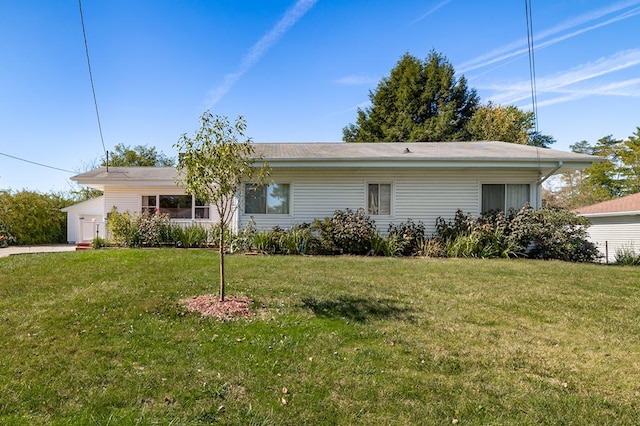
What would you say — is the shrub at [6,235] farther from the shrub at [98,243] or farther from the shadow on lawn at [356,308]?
the shadow on lawn at [356,308]

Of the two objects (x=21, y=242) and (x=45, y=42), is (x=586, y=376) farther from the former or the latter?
(x=21, y=242)

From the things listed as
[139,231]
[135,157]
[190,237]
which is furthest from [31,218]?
[135,157]

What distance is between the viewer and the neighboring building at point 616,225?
14.6 metres

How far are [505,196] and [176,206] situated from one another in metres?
13.7

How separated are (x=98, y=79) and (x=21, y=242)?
12365 millimetres

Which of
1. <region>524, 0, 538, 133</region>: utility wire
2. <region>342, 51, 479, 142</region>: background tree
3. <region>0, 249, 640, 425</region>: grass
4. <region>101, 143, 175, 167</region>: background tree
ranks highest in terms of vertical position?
<region>342, 51, 479, 142</region>: background tree

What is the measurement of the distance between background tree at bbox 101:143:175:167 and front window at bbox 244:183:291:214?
26.9 meters

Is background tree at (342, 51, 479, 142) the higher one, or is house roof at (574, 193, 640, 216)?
background tree at (342, 51, 479, 142)

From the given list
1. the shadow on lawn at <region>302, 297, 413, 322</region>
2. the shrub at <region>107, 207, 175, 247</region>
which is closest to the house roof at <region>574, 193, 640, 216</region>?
the shadow on lawn at <region>302, 297, 413, 322</region>

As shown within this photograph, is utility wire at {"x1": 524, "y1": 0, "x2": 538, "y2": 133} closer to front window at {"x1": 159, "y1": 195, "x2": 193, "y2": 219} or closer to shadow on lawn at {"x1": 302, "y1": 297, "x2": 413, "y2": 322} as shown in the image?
shadow on lawn at {"x1": 302, "y1": 297, "x2": 413, "y2": 322}

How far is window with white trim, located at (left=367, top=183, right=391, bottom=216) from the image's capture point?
468 inches

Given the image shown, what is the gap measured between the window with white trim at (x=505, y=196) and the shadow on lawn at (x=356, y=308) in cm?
804

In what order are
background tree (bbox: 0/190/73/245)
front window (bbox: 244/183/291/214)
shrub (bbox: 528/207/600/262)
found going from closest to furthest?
shrub (bbox: 528/207/600/262), front window (bbox: 244/183/291/214), background tree (bbox: 0/190/73/245)

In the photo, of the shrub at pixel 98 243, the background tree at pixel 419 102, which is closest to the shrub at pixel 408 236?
the shrub at pixel 98 243
